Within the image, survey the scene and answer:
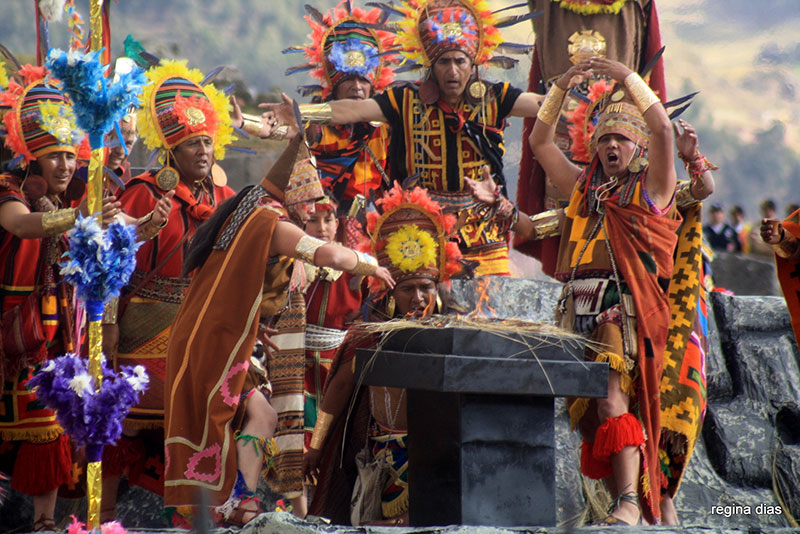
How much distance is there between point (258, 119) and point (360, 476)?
2204mm

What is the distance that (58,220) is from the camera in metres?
4.82

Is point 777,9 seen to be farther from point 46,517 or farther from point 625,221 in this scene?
point 46,517

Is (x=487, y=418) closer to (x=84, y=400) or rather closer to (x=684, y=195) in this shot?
(x=84, y=400)

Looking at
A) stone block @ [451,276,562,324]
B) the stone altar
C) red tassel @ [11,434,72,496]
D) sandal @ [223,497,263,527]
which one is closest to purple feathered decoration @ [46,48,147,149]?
the stone altar

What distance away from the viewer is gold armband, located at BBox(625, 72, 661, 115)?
4.70m

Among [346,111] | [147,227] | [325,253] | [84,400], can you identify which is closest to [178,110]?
[147,227]

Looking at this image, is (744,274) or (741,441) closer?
(741,441)

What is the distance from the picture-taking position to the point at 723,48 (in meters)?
10.1

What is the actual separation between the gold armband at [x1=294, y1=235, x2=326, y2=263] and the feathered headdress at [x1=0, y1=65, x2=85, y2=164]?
1516 millimetres

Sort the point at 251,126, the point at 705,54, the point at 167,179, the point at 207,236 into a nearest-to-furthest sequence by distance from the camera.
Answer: the point at 207,236 < the point at 167,179 < the point at 251,126 < the point at 705,54

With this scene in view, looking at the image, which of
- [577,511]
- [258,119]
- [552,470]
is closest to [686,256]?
[577,511]

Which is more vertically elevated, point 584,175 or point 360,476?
point 584,175

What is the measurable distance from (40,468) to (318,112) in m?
2.61

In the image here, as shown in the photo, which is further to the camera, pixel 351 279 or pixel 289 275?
pixel 351 279
